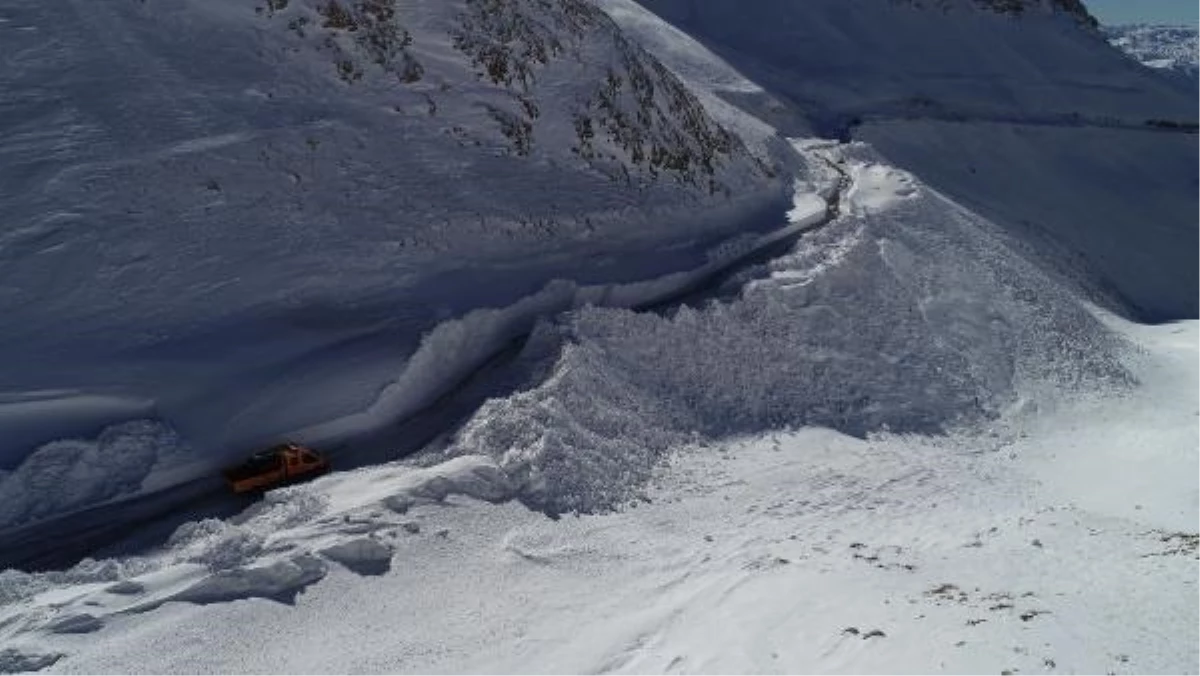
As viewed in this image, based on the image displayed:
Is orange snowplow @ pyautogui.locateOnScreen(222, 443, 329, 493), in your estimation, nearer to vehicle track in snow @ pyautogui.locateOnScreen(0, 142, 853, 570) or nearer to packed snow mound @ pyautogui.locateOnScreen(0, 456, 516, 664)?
vehicle track in snow @ pyautogui.locateOnScreen(0, 142, 853, 570)

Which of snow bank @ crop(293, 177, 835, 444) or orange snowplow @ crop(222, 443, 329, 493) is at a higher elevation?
snow bank @ crop(293, 177, 835, 444)

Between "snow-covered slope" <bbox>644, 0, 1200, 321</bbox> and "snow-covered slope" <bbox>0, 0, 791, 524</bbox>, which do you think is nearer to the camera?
"snow-covered slope" <bbox>0, 0, 791, 524</bbox>

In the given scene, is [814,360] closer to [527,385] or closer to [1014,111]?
[527,385]

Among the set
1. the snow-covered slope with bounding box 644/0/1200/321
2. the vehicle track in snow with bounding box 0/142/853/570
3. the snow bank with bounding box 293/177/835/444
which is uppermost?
the snow-covered slope with bounding box 644/0/1200/321

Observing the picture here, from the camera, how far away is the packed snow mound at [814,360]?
68.9 feet

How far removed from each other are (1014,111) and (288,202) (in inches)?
1841

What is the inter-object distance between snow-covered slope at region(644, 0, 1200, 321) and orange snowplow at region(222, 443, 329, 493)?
31361mm

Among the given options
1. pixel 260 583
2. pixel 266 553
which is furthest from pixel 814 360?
pixel 260 583

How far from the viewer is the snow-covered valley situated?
47.9 ft

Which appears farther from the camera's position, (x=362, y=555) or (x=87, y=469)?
(x=87, y=469)

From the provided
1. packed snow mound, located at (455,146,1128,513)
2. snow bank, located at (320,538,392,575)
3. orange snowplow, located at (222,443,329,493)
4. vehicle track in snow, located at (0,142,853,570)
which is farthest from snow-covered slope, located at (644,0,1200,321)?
snow bank, located at (320,538,392,575)

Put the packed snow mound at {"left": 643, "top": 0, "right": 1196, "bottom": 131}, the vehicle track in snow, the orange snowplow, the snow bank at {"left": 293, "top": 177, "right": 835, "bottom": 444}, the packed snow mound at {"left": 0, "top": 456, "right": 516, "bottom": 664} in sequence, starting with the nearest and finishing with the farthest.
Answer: the packed snow mound at {"left": 0, "top": 456, "right": 516, "bottom": 664}, the vehicle track in snow, the orange snowplow, the snow bank at {"left": 293, "top": 177, "right": 835, "bottom": 444}, the packed snow mound at {"left": 643, "top": 0, "right": 1196, "bottom": 131}

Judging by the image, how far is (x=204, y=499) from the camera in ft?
63.6

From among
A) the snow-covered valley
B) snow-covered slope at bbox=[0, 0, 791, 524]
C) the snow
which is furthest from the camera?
snow-covered slope at bbox=[0, 0, 791, 524]
